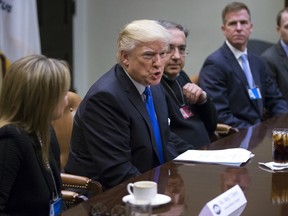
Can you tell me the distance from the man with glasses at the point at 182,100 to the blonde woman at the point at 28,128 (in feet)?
4.50

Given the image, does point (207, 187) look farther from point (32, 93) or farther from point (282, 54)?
point (282, 54)

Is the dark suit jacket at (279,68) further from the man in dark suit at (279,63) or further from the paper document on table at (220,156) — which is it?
the paper document on table at (220,156)

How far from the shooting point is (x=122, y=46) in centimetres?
267

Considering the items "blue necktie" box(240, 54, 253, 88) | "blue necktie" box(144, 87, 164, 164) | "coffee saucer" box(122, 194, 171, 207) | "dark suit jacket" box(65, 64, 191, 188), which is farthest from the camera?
"blue necktie" box(240, 54, 253, 88)

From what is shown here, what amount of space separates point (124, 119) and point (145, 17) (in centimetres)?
359

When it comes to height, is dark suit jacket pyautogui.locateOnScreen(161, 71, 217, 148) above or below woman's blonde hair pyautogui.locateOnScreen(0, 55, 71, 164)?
below

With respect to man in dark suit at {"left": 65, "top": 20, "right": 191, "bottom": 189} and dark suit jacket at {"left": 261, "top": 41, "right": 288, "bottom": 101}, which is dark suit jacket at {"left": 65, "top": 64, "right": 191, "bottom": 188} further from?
dark suit jacket at {"left": 261, "top": 41, "right": 288, "bottom": 101}

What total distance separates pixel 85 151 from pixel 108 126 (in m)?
A: 0.23

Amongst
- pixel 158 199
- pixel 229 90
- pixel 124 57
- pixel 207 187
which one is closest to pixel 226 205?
pixel 158 199

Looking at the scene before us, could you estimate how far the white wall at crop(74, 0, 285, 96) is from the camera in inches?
228

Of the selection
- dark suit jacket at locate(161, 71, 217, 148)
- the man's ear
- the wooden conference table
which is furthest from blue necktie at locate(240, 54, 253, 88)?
the man's ear

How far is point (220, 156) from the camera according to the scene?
2.57 meters

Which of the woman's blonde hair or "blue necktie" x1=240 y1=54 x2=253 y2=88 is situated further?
"blue necktie" x1=240 y1=54 x2=253 y2=88

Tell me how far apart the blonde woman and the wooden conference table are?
21 centimetres
